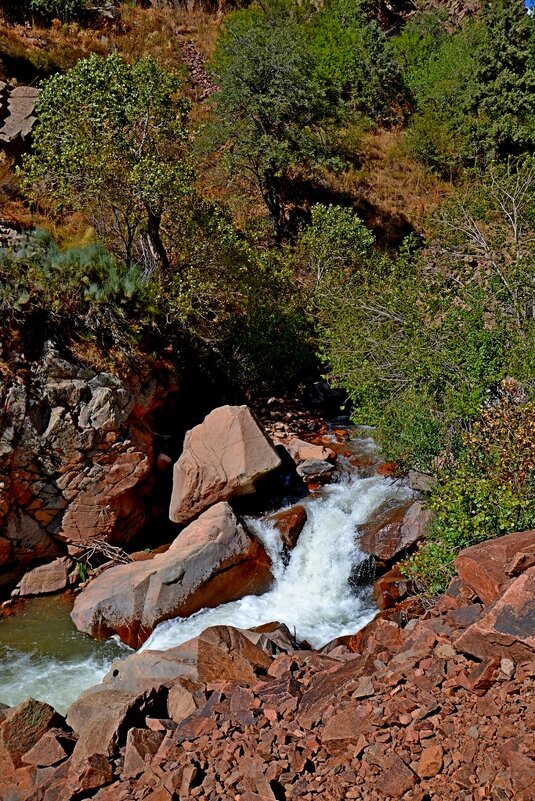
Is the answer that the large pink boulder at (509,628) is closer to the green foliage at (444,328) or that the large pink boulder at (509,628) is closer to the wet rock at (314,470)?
the green foliage at (444,328)

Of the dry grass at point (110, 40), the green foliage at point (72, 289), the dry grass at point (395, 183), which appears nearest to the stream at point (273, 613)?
the green foliage at point (72, 289)

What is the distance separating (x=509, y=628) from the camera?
591cm

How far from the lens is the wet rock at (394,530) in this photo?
1079 centimetres

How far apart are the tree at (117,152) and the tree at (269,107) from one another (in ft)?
18.9

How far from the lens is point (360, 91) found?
31.5 metres

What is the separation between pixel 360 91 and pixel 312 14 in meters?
7.71

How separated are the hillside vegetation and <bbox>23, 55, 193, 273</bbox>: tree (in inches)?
2.1

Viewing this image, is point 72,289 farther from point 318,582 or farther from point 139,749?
point 139,749

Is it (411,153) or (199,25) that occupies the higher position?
(199,25)

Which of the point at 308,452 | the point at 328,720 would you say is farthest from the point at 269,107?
the point at 328,720

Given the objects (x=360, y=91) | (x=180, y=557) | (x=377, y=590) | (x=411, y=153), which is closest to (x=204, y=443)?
(x=180, y=557)

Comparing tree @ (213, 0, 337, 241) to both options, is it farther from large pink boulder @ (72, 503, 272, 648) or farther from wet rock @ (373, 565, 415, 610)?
wet rock @ (373, 565, 415, 610)

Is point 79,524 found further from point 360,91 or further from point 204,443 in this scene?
point 360,91

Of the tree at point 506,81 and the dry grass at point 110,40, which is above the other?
the dry grass at point 110,40
